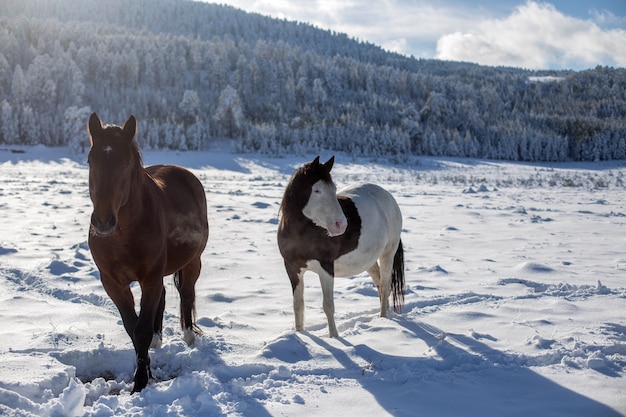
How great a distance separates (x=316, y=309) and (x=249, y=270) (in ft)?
7.29

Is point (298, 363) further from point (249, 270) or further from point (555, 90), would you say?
point (555, 90)

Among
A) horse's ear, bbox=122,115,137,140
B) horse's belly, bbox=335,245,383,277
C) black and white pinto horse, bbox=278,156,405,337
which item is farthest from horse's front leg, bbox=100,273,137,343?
horse's belly, bbox=335,245,383,277

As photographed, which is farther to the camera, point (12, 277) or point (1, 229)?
point (1, 229)

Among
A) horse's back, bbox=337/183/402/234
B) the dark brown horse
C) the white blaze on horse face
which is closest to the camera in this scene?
the dark brown horse

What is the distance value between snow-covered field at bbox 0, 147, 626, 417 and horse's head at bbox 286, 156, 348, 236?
3.80 feet

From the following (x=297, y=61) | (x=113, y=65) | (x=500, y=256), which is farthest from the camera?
(x=297, y=61)

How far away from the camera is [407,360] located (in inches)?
159

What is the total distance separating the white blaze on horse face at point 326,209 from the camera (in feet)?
15.3

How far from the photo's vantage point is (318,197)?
4750mm

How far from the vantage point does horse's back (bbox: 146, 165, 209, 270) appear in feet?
14.9

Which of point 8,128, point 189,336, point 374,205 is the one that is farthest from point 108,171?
point 8,128

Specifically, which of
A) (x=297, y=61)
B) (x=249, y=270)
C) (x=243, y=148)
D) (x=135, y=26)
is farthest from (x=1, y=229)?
(x=135, y=26)

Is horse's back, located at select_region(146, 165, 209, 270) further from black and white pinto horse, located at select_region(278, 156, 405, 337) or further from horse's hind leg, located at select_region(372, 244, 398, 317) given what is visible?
horse's hind leg, located at select_region(372, 244, 398, 317)

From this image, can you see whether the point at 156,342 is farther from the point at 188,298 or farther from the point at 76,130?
the point at 76,130
